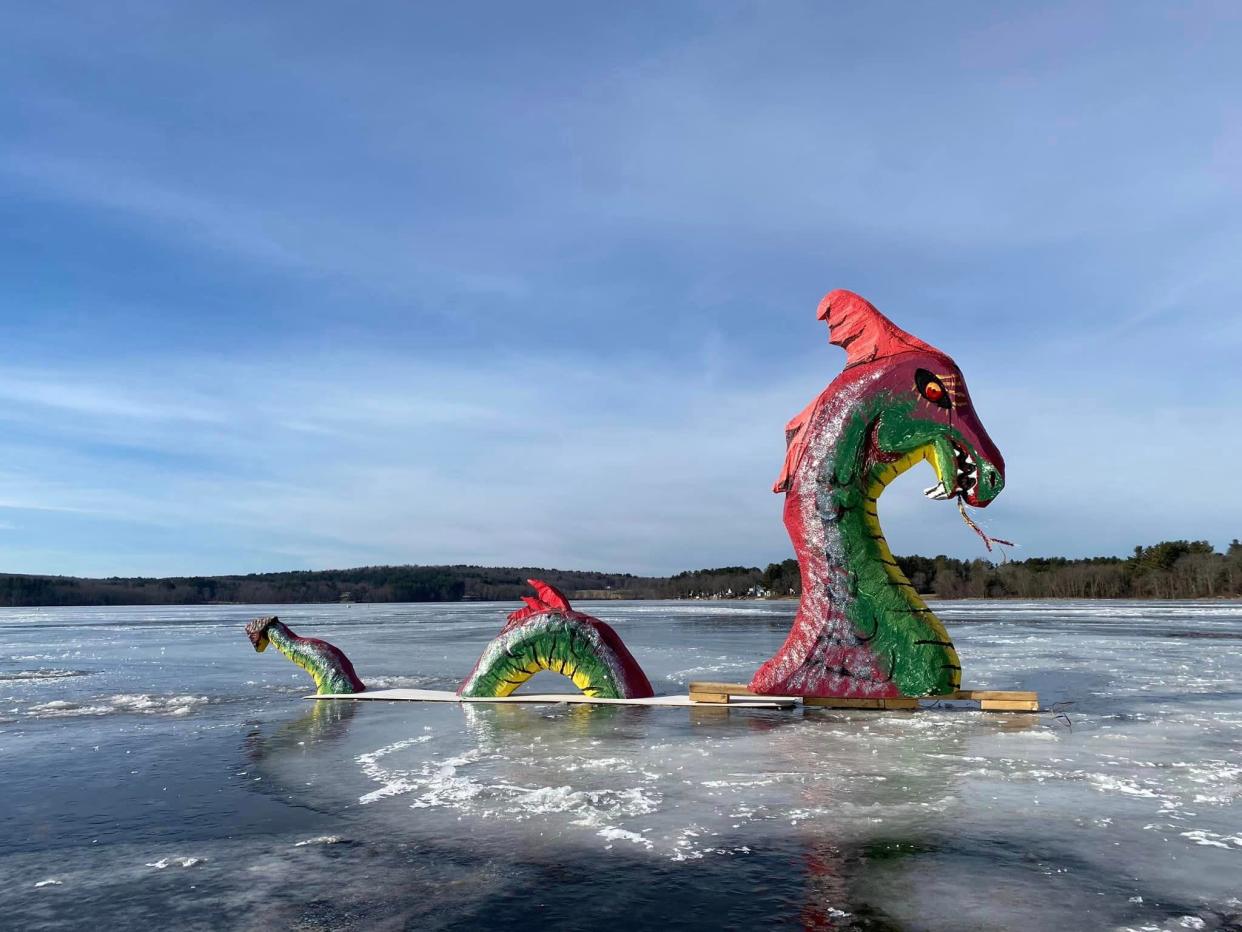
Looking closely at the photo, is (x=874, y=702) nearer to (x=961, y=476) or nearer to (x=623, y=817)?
(x=961, y=476)

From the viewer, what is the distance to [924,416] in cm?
887

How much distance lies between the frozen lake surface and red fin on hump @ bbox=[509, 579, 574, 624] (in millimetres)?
1160

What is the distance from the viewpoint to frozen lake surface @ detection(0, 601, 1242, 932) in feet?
12.4

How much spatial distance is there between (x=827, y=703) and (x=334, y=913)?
687 centimetres

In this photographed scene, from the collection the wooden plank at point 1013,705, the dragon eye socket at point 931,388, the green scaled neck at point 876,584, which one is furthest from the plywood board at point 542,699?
the dragon eye socket at point 931,388

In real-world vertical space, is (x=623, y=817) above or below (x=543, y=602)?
below

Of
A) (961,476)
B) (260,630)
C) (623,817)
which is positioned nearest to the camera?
(623,817)

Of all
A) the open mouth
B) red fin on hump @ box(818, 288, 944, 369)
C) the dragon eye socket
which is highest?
red fin on hump @ box(818, 288, 944, 369)

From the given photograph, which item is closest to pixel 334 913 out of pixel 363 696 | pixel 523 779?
pixel 523 779

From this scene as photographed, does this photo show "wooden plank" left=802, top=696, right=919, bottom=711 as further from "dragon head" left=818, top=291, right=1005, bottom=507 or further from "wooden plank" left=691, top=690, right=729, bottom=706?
"dragon head" left=818, top=291, right=1005, bottom=507

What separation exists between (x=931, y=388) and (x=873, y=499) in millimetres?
1325

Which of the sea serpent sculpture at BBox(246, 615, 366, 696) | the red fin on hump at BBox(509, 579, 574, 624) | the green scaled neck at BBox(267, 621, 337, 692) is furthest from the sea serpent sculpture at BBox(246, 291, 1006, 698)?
the green scaled neck at BBox(267, 621, 337, 692)

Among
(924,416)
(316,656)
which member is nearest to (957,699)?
(924,416)

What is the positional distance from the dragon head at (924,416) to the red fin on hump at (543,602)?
3.93 metres
